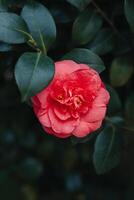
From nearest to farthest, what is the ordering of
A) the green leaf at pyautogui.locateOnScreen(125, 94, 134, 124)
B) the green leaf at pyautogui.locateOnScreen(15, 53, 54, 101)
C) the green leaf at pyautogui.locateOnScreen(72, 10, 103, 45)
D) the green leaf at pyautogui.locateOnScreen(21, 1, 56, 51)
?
the green leaf at pyautogui.locateOnScreen(15, 53, 54, 101) < the green leaf at pyautogui.locateOnScreen(21, 1, 56, 51) < the green leaf at pyautogui.locateOnScreen(72, 10, 103, 45) < the green leaf at pyautogui.locateOnScreen(125, 94, 134, 124)

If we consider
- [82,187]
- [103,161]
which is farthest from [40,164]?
[103,161]

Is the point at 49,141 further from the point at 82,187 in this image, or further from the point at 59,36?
the point at 59,36

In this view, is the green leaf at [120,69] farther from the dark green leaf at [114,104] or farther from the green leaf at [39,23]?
the green leaf at [39,23]

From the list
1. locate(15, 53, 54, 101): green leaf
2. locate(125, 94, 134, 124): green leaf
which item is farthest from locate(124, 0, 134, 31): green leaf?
locate(125, 94, 134, 124): green leaf


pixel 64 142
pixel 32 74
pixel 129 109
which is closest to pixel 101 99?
pixel 32 74

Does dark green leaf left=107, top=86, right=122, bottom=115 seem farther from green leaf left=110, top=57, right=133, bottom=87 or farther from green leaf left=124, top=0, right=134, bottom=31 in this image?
green leaf left=124, top=0, right=134, bottom=31

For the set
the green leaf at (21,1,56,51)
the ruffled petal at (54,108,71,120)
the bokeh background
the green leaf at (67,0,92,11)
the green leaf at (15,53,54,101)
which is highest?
the green leaf at (67,0,92,11)

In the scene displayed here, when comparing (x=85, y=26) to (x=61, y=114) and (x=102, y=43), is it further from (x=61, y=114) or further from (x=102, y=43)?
(x=61, y=114)
